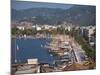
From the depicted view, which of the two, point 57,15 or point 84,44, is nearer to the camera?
point 57,15

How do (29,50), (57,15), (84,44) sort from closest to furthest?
(29,50)
(57,15)
(84,44)

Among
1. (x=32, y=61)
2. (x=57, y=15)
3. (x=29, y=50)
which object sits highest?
(x=57, y=15)

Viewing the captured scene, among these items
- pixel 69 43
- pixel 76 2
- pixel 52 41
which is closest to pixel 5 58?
pixel 52 41

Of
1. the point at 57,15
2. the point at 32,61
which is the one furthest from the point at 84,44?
the point at 32,61

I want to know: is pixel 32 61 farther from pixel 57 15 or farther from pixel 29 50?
pixel 57 15

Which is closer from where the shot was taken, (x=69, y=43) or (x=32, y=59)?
(x=32, y=59)

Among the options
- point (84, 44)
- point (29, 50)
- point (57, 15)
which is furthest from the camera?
point (84, 44)

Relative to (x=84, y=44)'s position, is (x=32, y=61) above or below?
below

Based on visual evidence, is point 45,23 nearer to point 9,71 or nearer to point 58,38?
point 58,38
